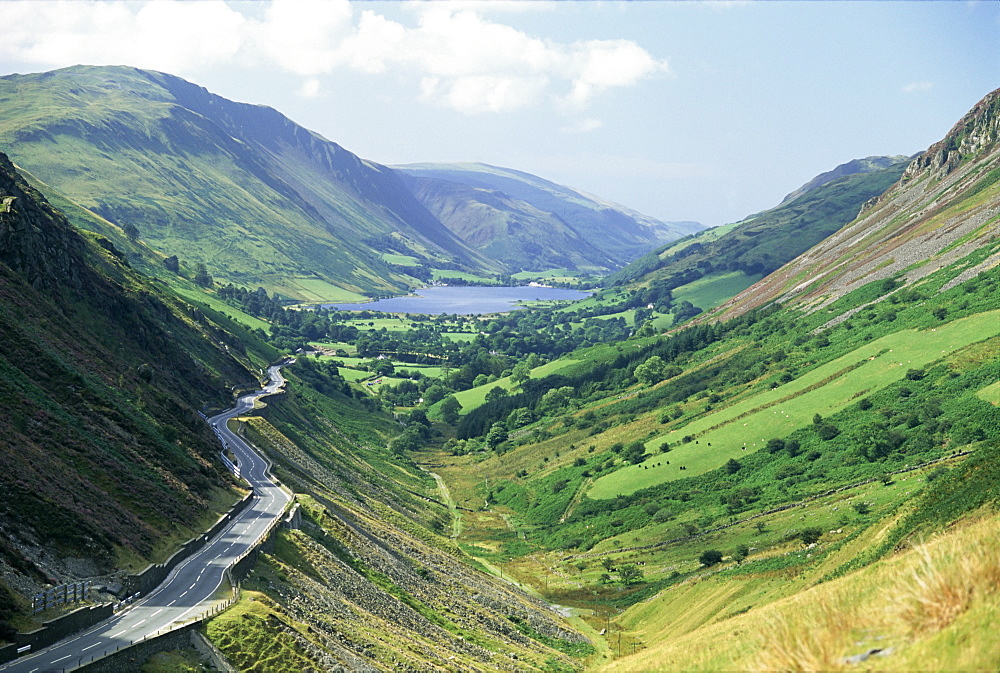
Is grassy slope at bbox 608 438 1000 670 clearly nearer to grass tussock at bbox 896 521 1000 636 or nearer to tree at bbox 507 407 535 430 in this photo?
grass tussock at bbox 896 521 1000 636

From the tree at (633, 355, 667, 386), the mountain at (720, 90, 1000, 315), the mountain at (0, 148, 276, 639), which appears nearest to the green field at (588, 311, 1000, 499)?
the mountain at (720, 90, 1000, 315)

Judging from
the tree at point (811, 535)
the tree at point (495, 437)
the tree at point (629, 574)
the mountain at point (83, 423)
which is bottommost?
the tree at point (495, 437)

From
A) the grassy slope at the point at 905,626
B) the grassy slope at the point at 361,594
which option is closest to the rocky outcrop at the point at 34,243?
the grassy slope at the point at 361,594

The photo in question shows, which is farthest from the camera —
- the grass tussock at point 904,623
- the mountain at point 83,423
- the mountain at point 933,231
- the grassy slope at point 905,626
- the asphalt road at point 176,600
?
the mountain at point 933,231

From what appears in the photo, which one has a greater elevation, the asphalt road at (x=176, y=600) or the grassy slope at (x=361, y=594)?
the asphalt road at (x=176, y=600)

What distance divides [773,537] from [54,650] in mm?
64530

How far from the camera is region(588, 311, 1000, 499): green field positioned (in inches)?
4085

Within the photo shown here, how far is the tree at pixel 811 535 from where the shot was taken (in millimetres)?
73562

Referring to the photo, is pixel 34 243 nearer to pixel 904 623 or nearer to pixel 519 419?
pixel 904 623

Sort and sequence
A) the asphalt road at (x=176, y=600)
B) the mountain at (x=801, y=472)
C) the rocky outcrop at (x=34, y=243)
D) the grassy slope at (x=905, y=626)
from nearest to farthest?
the grassy slope at (x=905, y=626) → the mountain at (x=801, y=472) → the asphalt road at (x=176, y=600) → the rocky outcrop at (x=34, y=243)

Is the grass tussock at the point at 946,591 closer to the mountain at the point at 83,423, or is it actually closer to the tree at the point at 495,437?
the mountain at the point at 83,423

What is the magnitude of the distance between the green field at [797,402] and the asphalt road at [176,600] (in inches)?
2257

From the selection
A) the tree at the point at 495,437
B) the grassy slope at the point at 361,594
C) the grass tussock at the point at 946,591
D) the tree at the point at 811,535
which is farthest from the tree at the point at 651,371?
the grass tussock at the point at 946,591

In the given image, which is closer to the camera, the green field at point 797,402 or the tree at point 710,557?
the tree at point 710,557
